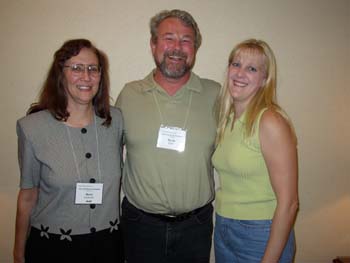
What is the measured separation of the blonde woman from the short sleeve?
1.00 m

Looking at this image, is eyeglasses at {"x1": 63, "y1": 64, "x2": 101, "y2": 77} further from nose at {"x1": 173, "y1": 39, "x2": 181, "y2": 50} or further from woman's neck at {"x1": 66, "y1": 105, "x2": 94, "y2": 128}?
nose at {"x1": 173, "y1": 39, "x2": 181, "y2": 50}

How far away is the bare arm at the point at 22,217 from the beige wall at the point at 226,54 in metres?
0.74

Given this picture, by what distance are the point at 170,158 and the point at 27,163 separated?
792mm

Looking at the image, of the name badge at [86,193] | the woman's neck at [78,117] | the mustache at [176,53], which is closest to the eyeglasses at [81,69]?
the woman's neck at [78,117]

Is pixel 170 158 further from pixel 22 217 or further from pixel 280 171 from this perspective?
pixel 22 217

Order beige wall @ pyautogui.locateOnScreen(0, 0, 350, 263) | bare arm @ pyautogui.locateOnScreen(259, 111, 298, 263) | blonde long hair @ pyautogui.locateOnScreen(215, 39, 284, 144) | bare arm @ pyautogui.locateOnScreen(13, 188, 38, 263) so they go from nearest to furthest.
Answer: bare arm @ pyautogui.locateOnScreen(259, 111, 298, 263) < blonde long hair @ pyautogui.locateOnScreen(215, 39, 284, 144) < bare arm @ pyautogui.locateOnScreen(13, 188, 38, 263) < beige wall @ pyautogui.locateOnScreen(0, 0, 350, 263)

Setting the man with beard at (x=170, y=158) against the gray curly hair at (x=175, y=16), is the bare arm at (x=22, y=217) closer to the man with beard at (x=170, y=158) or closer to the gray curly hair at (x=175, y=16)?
the man with beard at (x=170, y=158)

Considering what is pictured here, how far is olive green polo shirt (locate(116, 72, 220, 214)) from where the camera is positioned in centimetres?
164

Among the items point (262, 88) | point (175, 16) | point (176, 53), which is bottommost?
point (262, 88)

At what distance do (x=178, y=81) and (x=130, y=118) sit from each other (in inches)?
15.9

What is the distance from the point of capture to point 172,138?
164 centimetres

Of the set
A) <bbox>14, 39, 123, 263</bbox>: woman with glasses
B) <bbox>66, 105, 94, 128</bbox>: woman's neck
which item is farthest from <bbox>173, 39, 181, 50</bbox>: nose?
<bbox>66, 105, 94, 128</bbox>: woman's neck

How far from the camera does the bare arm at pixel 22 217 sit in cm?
148

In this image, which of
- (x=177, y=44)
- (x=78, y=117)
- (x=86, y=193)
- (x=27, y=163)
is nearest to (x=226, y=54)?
(x=177, y=44)
